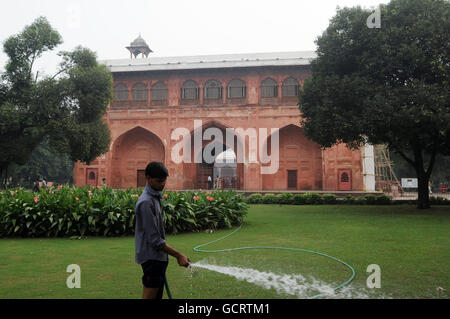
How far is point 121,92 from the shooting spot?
26531 mm

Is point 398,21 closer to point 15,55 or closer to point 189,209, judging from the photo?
point 189,209

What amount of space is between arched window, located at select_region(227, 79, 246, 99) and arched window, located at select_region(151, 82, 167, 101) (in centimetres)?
465

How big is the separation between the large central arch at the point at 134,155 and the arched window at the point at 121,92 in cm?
251

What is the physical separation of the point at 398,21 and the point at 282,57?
14.6 meters

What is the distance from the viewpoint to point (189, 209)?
26.1ft

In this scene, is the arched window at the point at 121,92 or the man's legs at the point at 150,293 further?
the arched window at the point at 121,92

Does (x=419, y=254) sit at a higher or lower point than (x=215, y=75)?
lower

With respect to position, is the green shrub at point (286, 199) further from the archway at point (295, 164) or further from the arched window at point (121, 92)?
the arched window at point (121, 92)

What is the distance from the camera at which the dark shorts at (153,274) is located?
254 centimetres

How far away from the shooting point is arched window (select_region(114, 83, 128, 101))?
2642cm

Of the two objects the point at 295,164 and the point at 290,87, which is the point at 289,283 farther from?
the point at 290,87
